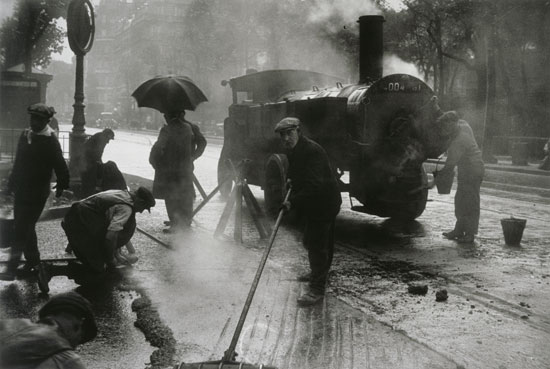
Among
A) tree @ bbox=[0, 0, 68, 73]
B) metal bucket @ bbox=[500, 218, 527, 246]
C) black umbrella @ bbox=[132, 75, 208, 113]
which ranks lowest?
metal bucket @ bbox=[500, 218, 527, 246]

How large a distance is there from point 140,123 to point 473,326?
71.9 m

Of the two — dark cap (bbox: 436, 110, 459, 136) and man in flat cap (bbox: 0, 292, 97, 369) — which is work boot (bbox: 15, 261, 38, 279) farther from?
dark cap (bbox: 436, 110, 459, 136)

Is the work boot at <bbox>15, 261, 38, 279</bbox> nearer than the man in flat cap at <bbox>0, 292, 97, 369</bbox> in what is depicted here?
No

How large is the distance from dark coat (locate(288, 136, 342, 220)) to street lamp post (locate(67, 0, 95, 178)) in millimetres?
7386

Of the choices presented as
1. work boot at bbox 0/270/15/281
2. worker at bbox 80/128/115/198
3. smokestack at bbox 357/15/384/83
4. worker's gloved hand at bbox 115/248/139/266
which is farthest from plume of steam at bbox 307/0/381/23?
work boot at bbox 0/270/15/281

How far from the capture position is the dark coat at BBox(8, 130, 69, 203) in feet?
22.1

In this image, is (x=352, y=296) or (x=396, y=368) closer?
(x=396, y=368)

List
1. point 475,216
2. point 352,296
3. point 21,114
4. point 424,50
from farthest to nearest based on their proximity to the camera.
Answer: point 424,50 < point 21,114 < point 475,216 < point 352,296

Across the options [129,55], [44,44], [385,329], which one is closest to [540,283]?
[385,329]

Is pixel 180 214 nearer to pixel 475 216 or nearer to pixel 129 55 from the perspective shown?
pixel 475 216

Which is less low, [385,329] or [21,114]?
[21,114]

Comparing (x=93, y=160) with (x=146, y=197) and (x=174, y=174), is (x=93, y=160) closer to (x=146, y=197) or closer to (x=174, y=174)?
(x=174, y=174)

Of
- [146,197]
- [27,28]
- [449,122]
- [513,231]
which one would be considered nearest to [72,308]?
[146,197]

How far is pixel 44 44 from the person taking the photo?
1236 inches
